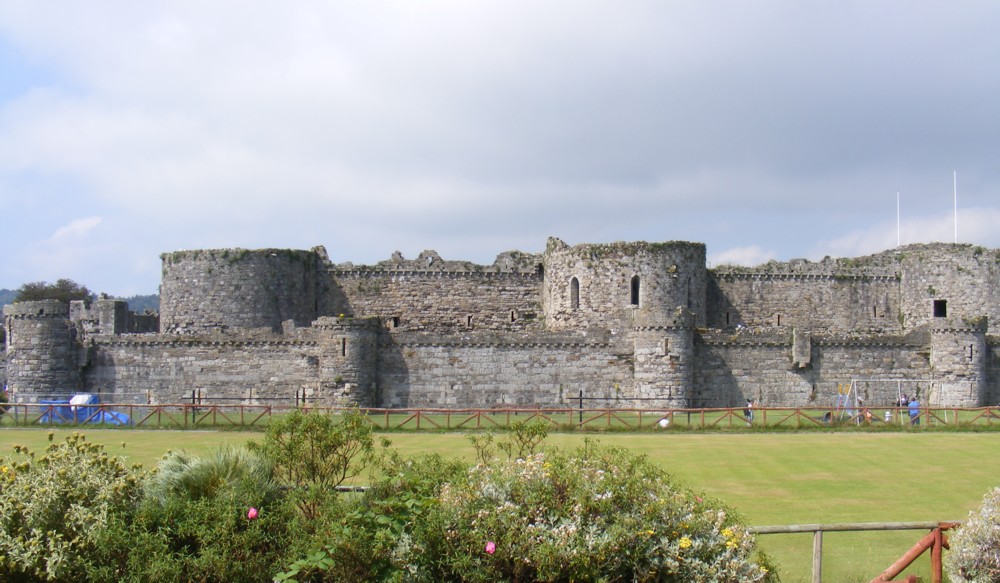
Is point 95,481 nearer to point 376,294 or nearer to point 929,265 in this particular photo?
point 376,294

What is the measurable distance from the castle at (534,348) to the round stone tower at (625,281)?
69mm

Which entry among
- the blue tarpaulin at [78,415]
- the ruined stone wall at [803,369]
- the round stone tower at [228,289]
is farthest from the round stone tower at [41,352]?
the ruined stone wall at [803,369]

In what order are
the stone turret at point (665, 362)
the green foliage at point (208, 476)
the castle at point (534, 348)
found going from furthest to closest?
the castle at point (534, 348) → the stone turret at point (665, 362) → the green foliage at point (208, 476)

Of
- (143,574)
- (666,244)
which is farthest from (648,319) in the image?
(143,574)

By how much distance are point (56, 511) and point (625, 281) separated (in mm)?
32046

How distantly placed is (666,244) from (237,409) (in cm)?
1983

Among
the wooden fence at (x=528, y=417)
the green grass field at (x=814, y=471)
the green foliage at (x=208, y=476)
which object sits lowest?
the green grass field at (x=814, y=471)

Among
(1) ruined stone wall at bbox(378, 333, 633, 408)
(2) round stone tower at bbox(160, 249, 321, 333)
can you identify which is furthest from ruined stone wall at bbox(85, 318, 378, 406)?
(2) round stone tower at bbox(160, 249, 321, 333)

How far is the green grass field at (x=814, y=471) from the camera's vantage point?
1584cm

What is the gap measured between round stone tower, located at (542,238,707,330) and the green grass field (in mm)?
12517

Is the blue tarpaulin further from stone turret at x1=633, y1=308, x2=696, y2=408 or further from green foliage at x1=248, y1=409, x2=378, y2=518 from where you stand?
green foliage at x1=248, y1=409, x2=378, y2=518

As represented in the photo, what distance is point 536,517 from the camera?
13.4m

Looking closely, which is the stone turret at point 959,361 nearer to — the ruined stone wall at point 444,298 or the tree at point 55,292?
the ruined stone wall at point 444,298

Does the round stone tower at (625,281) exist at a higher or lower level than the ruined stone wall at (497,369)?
higher
